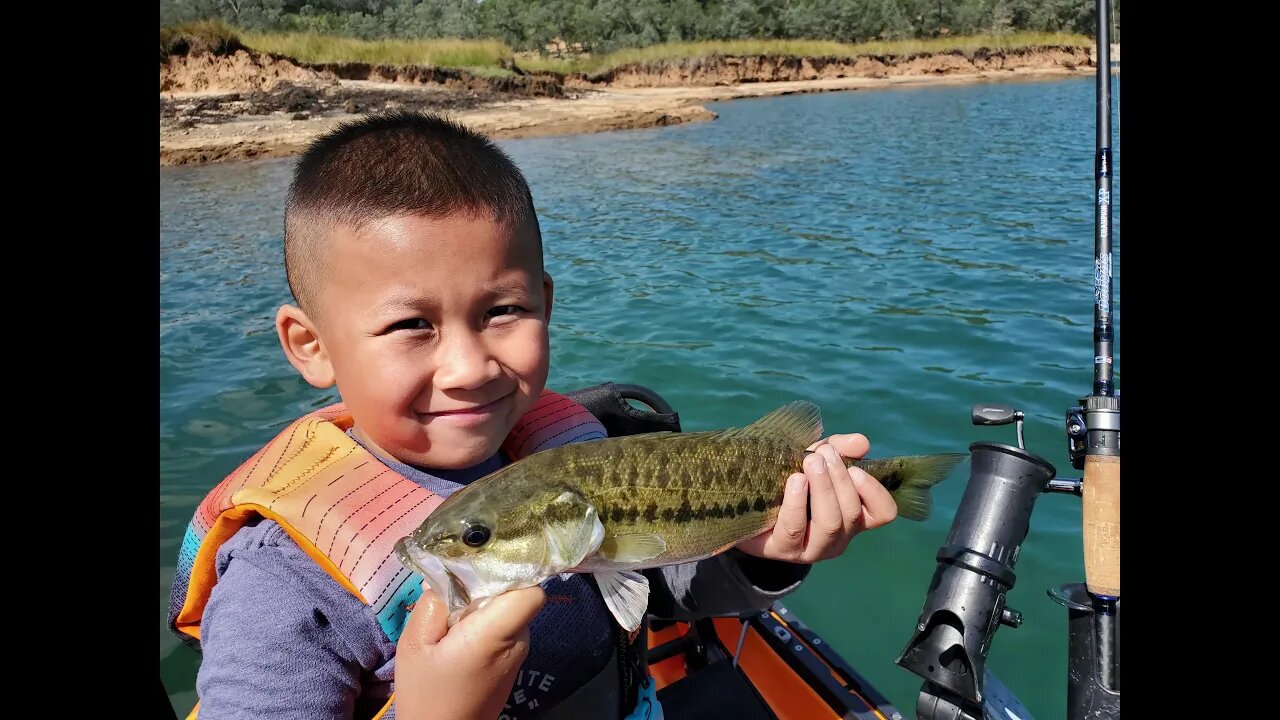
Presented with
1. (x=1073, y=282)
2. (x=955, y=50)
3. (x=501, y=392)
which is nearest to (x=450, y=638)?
(x=501, y=392)

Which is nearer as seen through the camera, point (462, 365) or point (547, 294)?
point (462, 365)

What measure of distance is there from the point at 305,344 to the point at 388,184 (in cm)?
50

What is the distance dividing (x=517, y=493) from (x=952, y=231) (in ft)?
41.7

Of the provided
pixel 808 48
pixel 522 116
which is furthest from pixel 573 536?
pixel 808 48

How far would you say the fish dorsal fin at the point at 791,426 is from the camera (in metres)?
2.17

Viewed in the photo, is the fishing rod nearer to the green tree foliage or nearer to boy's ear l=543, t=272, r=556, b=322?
boy's ear l=543, t=272, r=556, b=322

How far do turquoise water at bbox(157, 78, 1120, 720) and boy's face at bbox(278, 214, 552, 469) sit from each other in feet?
10.1

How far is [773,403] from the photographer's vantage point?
7.45 m

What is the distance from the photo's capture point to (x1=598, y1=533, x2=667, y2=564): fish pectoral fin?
5.80 feet

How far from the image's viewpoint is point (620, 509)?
1.81 m

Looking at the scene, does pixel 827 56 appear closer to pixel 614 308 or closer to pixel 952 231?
pixel 952 231

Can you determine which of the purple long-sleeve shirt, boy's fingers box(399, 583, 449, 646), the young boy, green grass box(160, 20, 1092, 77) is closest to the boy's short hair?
the young boy

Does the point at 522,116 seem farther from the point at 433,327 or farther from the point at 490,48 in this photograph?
the point at 433,327

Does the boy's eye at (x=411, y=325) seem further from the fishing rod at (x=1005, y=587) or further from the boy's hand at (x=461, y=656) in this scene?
the fishing rod at (x=1005, y=587)
